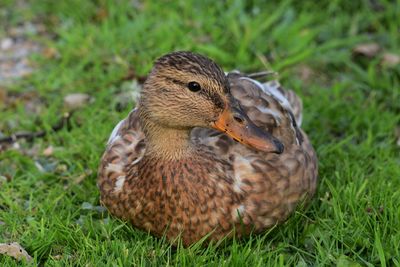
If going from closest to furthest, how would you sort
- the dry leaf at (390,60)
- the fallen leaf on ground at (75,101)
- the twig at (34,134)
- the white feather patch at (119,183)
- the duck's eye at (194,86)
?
the duck's eye at (194,86), the white feather patch at (119,183), the twig at (34,134), the fallen leaf on ground at (75,101), the dry leaf at (390,60)

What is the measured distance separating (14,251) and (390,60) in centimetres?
293

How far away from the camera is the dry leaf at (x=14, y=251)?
10.1 ft

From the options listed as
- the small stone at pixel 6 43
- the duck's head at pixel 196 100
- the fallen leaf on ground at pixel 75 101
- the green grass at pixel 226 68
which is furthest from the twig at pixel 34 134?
the duck's head at pixel 196 100

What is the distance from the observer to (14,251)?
3.09 m

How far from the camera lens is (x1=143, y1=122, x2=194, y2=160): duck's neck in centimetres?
315

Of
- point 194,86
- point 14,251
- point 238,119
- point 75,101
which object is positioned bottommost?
point 14,251

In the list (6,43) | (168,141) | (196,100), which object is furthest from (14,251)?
(6,43)

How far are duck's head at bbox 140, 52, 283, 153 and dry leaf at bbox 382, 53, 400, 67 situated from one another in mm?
2121

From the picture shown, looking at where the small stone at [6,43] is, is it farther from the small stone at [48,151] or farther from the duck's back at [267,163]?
the duck's back at [267,163]

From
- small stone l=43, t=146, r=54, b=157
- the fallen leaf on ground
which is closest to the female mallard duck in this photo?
small stone l=43, t=146, r=54, b=157

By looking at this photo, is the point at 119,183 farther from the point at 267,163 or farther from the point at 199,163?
the point at 267,163

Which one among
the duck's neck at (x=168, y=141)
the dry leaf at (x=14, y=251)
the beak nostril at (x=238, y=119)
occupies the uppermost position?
the beak nostril at (x=238, y=119)

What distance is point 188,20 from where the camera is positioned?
208 inches

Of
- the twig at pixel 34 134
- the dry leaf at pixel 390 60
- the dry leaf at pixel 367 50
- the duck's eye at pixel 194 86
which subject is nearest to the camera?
the duck's eye at pixel 194 86
